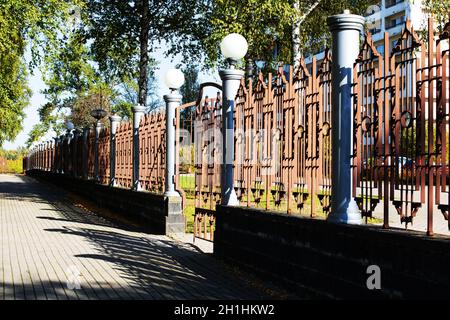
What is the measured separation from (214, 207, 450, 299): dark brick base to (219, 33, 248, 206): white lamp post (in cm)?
71

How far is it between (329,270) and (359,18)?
91.7 inches

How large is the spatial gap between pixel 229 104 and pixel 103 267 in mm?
2898

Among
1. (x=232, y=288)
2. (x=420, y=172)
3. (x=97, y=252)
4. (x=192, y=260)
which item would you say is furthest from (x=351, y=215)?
(x=97, y=252)

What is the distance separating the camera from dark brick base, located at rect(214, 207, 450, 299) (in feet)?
13.6

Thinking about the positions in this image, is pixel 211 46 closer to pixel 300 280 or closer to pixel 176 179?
pixel 176 179

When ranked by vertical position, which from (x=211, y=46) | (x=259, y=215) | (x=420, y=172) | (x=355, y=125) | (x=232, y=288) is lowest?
(x=232, y=288)

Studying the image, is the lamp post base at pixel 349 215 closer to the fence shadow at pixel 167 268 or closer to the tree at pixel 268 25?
the fence shadow at pixel 167 268

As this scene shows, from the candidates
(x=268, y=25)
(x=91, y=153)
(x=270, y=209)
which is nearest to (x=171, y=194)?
(x=270, y=209)

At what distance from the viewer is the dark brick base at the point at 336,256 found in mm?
4148

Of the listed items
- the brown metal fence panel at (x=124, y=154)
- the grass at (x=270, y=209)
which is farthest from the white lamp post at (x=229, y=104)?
the brown metal fence panel at (x=124, y=154)

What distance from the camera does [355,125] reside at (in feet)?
17.7

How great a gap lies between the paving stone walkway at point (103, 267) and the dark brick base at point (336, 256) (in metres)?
0.41

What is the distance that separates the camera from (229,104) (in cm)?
851

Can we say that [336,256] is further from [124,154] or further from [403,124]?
[124,154]
